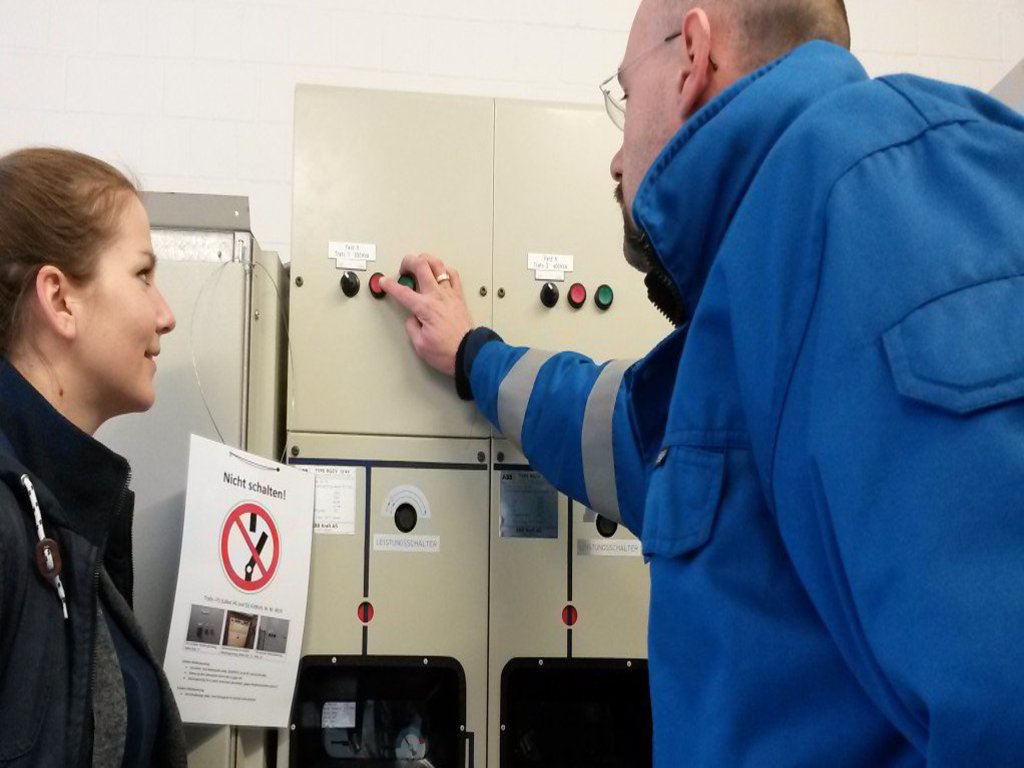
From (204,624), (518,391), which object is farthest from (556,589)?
(204,624)

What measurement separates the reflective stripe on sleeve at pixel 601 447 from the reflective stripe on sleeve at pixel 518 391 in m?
0.11

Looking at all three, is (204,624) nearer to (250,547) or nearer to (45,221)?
(250,547)

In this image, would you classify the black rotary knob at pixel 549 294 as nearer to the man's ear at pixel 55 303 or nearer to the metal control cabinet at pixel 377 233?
the metal control cabinet at pixel 377 233

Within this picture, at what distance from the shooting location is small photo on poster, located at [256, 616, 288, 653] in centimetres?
150

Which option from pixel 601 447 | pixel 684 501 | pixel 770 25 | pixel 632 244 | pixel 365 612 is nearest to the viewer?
pixel 684 501

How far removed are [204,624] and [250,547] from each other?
5.2 inches

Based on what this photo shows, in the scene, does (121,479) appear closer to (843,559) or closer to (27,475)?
(27,475)

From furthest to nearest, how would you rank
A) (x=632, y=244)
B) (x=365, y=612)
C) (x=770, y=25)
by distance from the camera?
(x=365, y=612), (x=632, y=244), (x=770, y=25)

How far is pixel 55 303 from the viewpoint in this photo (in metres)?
1.22

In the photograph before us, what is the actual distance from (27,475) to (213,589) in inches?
17.0

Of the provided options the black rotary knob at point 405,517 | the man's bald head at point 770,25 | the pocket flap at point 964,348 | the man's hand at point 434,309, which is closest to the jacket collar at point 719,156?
the man's bald head at point 770,25

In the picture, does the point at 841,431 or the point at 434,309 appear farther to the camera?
the point at 434,309

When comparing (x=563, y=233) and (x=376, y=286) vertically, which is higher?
(x=563, y=233)

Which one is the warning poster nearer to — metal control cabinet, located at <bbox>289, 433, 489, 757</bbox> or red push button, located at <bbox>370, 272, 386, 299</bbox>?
metal control cabinet, located at <bbox>289, 433, 489, 757</bbox>
